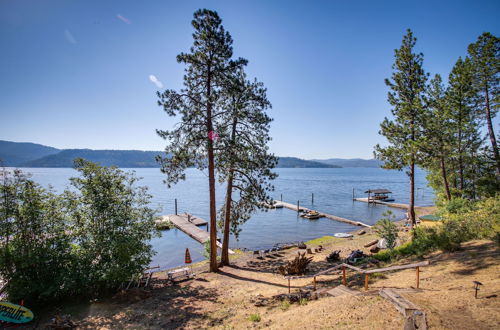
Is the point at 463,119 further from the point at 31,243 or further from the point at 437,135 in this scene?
the point at 31,243

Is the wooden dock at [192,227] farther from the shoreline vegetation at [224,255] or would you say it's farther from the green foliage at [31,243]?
the green foliage at [31,243]

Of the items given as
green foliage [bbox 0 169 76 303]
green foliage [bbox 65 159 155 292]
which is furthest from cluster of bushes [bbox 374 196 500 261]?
green foliage [bbox 0 169 76 303]

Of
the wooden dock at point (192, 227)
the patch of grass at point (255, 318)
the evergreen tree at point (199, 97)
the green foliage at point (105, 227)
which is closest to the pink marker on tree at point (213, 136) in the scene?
the evergreen tree at point (199, 97)

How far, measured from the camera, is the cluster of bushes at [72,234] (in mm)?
9727

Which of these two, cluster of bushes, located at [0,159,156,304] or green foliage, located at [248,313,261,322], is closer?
green foliage, located at [248,313,261,322]

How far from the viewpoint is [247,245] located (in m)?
28.8

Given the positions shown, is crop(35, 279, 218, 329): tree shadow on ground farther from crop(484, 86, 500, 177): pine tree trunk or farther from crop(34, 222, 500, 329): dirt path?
crop(484, 86, 500, 177): pine tree trunk

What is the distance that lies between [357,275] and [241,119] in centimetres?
988

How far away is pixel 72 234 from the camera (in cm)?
1102

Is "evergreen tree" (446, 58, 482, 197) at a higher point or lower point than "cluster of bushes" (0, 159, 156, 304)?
higher

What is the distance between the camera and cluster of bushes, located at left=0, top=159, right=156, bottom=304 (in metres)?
9.73

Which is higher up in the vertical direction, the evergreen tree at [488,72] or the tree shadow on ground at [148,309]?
the evergreen tree at [488,72]

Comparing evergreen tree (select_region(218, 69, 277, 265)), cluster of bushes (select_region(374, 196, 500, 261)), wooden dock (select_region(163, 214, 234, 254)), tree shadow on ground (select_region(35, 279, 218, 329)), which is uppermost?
evergreen tree (select_region(218, 69, 277, 265))

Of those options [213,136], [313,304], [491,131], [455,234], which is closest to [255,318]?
[313,304]
